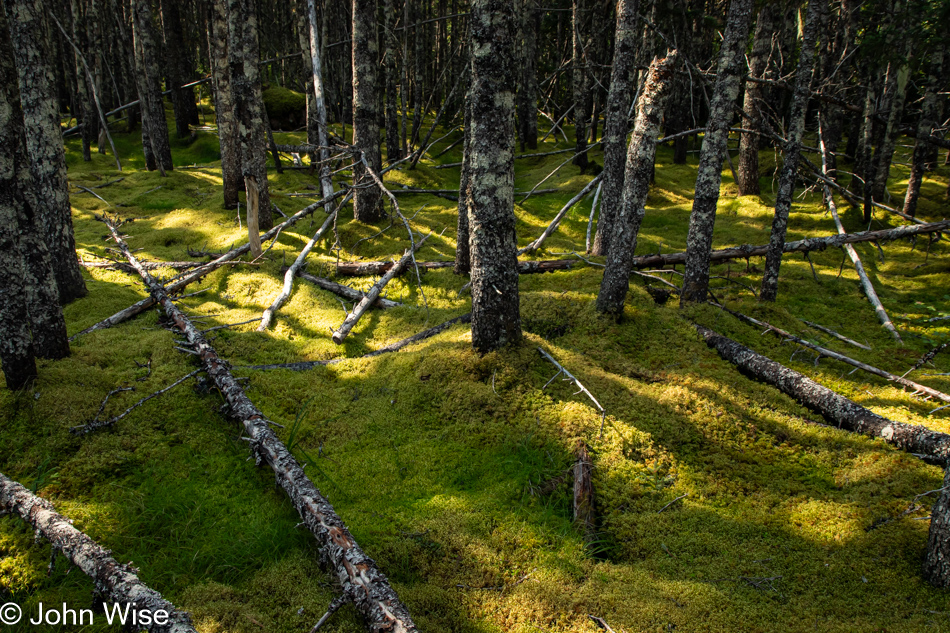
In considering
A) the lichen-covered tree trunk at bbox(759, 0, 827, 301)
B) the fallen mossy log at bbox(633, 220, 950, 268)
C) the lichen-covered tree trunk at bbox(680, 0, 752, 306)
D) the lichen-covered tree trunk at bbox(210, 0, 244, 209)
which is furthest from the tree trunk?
the lichen-covered tree trunk at bbox(210, 0, 244, 209)

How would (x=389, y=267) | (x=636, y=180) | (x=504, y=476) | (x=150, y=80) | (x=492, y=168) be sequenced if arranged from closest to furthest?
(x=504, y=476) < (x=492, y=168) < (x=636, y=180) < (x=389, y=267) < (x=150, y=80)

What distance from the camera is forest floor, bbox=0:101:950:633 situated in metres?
3.60

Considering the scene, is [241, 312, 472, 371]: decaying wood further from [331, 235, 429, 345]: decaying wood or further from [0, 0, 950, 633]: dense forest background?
[331, 235, 429, 345]: decaying wood

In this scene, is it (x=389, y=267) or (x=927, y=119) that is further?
(x=927, y=119)

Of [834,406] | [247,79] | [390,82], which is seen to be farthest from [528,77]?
[834,406]

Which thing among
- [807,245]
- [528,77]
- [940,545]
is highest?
[528,77]

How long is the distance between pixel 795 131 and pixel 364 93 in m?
8.15

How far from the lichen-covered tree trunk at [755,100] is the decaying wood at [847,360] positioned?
6496 millimetres

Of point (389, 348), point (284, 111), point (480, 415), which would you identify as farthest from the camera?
point (284, 111)

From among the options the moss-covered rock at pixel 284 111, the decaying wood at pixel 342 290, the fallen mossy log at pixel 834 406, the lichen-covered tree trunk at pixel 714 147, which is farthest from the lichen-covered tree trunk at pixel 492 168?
the moss-covered rock at pixel 284 111

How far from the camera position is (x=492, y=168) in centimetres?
529

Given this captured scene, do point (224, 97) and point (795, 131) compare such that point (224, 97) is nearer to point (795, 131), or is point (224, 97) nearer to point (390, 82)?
point (390, 82)

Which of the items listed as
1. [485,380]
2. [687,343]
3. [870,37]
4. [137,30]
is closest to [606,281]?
[687,343]

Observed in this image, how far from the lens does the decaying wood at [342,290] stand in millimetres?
8555
